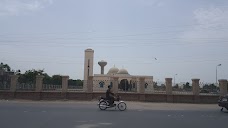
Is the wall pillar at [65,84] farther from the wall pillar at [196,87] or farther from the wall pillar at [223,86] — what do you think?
the wall pillar at [223,86]

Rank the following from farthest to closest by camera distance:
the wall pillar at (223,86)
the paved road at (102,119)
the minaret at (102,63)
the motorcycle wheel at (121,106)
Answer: the minaret at (102,63), the wall pillar at (223,86), the motorcycle wheel at (121,106), the paved road at (102,119)

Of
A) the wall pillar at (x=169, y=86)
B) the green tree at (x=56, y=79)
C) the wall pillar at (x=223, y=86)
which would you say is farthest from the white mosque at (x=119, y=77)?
the wall pillar at (x=223, y=86)

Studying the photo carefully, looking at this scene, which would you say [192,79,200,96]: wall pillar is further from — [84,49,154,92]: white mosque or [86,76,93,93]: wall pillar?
[84,49,154,92]: white mosque

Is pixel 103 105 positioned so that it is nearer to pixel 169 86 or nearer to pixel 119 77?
pixel 169 86

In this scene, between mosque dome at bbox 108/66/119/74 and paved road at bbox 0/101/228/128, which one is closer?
paved road at bbox 0/101/228/128

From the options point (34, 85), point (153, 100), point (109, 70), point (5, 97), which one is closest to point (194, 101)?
point (153, 100)

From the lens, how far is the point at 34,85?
36000mm

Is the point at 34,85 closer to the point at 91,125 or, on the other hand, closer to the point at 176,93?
the point at 176,93

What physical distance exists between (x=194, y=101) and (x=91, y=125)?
2445 centimetres

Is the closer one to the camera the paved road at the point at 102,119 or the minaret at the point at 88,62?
the paved road at the point at 102,119

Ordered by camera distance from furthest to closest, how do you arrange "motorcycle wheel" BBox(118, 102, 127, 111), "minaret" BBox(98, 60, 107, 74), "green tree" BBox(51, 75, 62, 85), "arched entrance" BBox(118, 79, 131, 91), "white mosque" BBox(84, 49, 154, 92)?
"green tree" BBox(51, 75, 62, 85) → "minaret" BBox(98, 60, 107, 74) → "arched entrance" BBox(118, 79, 131, 91) → "white mosque" BBox(84, 49, 154, 92) → "motorcycle wheel" BBox(118, 102, 127, 111)

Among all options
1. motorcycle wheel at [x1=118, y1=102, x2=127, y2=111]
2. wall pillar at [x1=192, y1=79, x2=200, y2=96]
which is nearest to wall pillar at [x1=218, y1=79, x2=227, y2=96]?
wall pillar at [x1=192, y1=79, x2=200, y2=96]

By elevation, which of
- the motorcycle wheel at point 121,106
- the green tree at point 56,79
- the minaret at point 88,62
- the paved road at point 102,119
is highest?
the minaret at point 88,62

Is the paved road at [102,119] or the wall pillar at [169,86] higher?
the wall pillar at [169,86]
